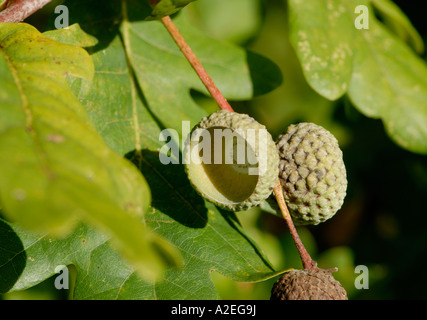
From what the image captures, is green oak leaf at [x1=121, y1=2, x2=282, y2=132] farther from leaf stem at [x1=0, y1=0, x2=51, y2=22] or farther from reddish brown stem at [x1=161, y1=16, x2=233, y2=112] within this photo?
leaf stem at [x1=0, y1=0, x2=51, y2=22]

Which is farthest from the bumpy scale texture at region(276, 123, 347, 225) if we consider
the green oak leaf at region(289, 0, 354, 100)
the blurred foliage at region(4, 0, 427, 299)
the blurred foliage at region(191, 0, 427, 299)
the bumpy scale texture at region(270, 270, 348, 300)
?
the blurred foliage at region(191, 0, 427, 299)

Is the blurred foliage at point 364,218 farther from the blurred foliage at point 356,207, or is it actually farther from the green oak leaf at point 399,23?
the green oak leaf at point 399,23

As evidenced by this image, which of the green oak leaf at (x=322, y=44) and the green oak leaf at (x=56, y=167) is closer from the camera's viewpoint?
the green oak leaf at (x=56, y=167)

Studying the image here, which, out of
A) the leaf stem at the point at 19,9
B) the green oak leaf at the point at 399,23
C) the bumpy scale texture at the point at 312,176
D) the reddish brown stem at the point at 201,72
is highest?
the leaf stem at the point at 19,9

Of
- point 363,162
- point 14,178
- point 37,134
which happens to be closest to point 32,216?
point 14,178

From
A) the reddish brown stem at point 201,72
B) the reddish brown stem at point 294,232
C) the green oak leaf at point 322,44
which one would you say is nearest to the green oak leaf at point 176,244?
the reddish brown stem at point 294,232

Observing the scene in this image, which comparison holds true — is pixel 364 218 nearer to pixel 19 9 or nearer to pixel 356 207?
pixel 356 207

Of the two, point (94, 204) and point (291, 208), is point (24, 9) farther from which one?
point (291, 208)
